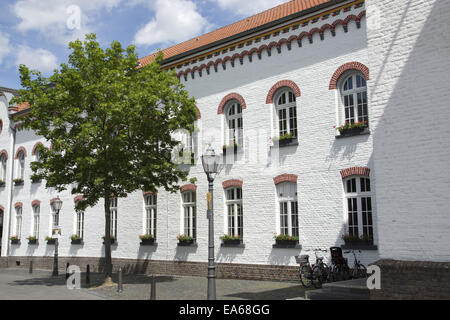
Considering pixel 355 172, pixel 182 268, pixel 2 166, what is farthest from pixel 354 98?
pixel 2 166

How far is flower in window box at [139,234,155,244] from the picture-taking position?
20406 mm

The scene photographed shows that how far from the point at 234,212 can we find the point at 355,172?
540 centimetres

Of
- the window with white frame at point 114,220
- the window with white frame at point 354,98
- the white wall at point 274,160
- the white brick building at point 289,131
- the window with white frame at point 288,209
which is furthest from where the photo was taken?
the window with white frame at point 114,220

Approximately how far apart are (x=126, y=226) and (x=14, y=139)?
492 inches

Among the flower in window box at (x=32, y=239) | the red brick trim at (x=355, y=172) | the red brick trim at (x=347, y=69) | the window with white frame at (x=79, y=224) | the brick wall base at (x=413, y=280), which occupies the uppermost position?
the red brick trim at (x=347, y=69)

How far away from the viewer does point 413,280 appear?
26.9 ft

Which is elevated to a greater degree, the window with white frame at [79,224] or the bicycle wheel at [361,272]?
the window with white frame at [79,224]

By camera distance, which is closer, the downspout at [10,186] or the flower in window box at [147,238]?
the flower in window box at [147,238]

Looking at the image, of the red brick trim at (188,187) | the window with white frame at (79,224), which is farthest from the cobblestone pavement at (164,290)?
the window with white frame at (79,224)

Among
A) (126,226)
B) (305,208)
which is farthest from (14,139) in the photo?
(305,208)

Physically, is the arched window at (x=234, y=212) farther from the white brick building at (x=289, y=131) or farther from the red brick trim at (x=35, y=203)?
the red brick trim at (x=35, y=203)

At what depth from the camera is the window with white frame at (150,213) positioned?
68.6 ft

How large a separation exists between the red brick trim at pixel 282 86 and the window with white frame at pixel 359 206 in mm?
3717
